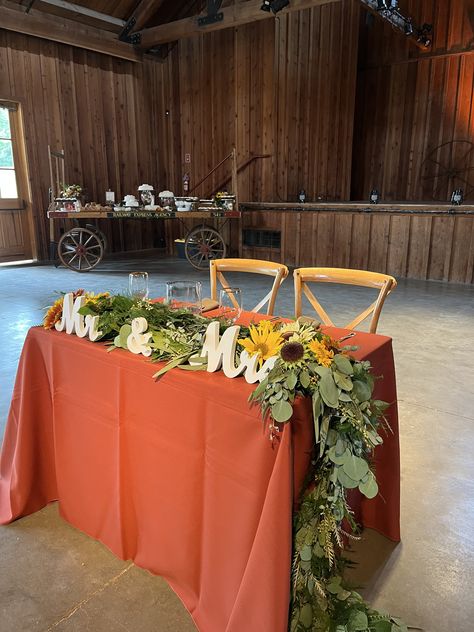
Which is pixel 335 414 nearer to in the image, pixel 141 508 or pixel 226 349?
pixel 226 349

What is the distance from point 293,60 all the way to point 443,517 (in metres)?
8.39

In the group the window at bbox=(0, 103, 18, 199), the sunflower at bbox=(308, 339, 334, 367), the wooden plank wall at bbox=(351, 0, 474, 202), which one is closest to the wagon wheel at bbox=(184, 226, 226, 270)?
the window at bbox=(0, 103, 18, 199)

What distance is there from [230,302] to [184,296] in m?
0.17

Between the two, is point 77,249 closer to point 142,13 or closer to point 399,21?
point 142,13

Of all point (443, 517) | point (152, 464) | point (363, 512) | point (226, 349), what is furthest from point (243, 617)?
point (443, 517)

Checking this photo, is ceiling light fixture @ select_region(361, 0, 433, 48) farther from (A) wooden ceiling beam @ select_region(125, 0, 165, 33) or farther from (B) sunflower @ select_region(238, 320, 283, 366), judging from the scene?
(B) sunflower @ select_region(238, 320, 283, 366)

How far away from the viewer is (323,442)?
1126 millimetres

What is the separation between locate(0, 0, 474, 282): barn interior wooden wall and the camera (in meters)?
8.37

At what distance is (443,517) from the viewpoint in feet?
6.33

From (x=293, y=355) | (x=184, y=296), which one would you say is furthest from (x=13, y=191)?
(x=293, y=355)

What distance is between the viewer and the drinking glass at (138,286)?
73.7 inches

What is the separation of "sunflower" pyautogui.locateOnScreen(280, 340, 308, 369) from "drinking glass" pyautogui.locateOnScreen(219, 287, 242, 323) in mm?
555

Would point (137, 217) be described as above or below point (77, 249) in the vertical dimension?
above

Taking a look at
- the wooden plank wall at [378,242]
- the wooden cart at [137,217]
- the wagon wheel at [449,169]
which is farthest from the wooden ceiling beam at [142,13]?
the wagon wheel at [449,169]
